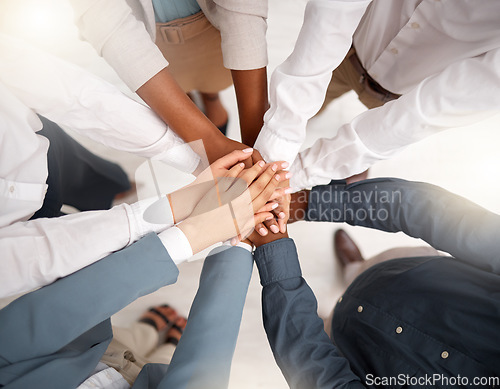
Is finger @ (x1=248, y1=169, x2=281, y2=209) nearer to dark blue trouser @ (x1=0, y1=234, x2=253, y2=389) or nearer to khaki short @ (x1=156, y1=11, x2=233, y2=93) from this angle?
dark blue trouser @ (x1=0, y1=234, x2=253, y2=389)

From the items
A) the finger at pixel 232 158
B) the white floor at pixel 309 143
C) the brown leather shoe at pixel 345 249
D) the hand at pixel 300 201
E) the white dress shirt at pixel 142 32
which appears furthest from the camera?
the brown leather shoe at pixel 345 249

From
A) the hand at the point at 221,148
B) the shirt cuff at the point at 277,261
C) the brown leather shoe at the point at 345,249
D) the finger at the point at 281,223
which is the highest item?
the hand at the point at 221,148

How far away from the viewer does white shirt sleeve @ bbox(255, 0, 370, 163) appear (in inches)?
17.3

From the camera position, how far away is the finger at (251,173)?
1.93 ft

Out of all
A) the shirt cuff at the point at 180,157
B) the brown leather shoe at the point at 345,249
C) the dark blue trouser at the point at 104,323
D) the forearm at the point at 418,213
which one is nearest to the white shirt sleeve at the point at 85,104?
the shirt cuff at the point at 180,157

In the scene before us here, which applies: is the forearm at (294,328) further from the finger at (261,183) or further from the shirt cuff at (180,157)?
the shirt cuff at (180,157)

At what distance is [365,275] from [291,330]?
28 centimetres

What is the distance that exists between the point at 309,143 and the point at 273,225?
1.77 feet

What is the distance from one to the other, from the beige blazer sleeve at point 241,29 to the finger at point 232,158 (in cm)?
15

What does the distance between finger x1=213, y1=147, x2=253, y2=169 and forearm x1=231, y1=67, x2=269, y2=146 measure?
86 mm

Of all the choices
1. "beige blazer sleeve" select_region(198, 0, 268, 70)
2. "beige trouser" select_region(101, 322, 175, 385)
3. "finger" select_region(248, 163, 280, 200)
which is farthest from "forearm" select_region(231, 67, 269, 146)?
"beige trouser" select_region(101, 322, 175, 385)

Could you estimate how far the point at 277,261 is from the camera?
0.59 metres

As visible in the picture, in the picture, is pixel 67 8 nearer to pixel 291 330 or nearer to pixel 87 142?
pixel 87 142

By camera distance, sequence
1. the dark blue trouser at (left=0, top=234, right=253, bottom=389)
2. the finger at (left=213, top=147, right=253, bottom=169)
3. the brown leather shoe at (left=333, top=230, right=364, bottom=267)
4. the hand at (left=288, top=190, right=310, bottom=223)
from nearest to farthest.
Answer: the dark blue trouser at (left=0, top=234, right=253, bottom=389) → the finger at (left=213, top=147, right=253, bottom=169) → the hand at (left=288, top=190, right=310, bottom=223) → the brown leather shoe at (left=333, top=230, right=364, bottom=267)
